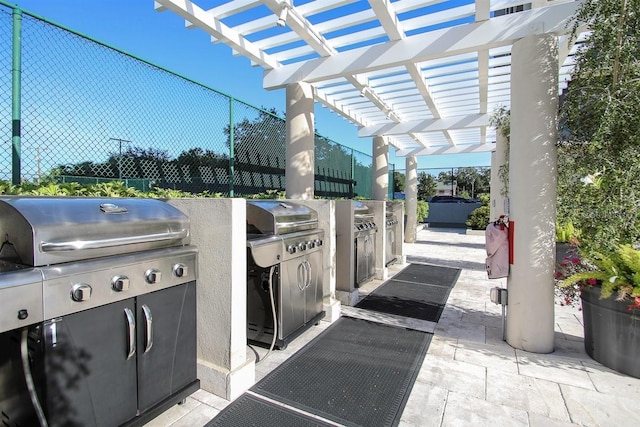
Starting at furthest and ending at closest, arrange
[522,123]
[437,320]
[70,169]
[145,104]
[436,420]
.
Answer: [437,320] → [145,104] → [522,123] → [70,169] → [436,420]

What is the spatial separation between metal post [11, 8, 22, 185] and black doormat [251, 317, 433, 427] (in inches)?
95.2

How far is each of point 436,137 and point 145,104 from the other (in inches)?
337

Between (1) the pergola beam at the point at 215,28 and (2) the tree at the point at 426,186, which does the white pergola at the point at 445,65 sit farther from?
(2) the tree at the point at 426,186

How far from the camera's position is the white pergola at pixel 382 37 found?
10.8 feet

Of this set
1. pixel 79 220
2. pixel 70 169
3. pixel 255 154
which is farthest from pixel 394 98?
pixel 79 220

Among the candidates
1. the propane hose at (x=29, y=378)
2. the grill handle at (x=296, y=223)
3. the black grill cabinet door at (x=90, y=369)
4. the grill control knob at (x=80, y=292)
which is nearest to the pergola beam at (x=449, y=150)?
the grill handle at (x=296, y=223)

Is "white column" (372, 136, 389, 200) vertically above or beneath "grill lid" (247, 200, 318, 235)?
above

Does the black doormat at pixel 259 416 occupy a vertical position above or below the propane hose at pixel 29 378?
below

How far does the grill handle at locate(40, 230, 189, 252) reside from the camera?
1483mm

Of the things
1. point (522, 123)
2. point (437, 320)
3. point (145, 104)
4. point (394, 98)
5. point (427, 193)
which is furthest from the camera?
point (427, 193)

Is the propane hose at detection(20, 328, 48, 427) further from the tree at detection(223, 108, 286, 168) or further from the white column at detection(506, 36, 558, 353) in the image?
the white column at detection(506, 36, 558, 353)

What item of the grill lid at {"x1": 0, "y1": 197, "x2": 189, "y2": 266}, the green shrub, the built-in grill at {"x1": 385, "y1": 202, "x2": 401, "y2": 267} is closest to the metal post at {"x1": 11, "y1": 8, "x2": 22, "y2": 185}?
the grill lid at {"x1": 0, "y1": 197, "x2": 189, "y2": 266}

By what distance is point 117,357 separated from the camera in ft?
5.62

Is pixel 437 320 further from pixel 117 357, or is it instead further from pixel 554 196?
pixel 117 357
